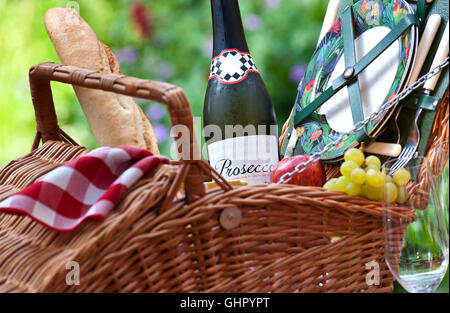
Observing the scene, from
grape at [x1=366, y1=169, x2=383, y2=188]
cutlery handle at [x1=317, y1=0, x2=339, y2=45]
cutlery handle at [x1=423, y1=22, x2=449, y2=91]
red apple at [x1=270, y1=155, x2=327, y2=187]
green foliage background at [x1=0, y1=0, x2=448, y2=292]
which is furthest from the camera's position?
green foliage background at [x1=0, y1=0, x2=448, y2=292]

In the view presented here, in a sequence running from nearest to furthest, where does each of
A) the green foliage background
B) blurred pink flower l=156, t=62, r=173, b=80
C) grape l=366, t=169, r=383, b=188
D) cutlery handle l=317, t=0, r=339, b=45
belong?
grape l=366, t=169, r=383, b=188
cutlery handle l=317, t=0, r=339, b=45
the green foliage background
blurred pink flower l=156, t=62, r=173, b=80

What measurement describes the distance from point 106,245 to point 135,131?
415 millimetres

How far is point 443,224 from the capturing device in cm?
67

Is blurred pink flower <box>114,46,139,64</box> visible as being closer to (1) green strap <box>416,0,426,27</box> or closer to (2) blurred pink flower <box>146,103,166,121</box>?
(2) blurred pink flower <box>146,103,166,121</box>

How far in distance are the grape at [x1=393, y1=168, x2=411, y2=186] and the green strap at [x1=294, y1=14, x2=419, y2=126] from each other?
1.08ft

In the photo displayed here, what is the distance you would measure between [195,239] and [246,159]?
1.25 feet

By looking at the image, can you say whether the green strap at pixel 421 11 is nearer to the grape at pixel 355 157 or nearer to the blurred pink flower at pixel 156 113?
the grape at pixel 355 157

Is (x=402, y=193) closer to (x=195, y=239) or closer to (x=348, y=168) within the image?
(x=348, y=168)

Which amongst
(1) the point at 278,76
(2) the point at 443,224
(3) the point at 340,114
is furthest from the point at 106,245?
(1) the point at 278,76

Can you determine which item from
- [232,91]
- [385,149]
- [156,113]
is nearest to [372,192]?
[385,149]

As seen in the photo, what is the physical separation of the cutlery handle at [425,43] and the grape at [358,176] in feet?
0.82

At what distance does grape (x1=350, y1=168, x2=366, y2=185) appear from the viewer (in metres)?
0.74

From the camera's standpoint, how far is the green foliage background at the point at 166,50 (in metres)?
2.08

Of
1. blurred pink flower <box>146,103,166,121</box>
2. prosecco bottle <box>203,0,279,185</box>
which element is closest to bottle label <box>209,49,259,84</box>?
prosecco bottle <box>203,0,279,185</box>
